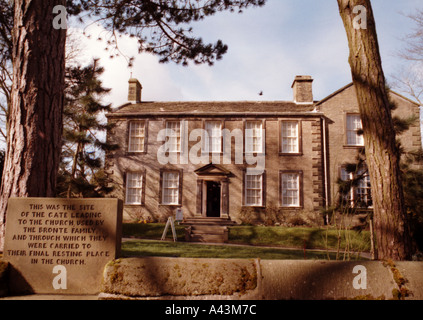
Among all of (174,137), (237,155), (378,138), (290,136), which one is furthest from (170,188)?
(378,138)

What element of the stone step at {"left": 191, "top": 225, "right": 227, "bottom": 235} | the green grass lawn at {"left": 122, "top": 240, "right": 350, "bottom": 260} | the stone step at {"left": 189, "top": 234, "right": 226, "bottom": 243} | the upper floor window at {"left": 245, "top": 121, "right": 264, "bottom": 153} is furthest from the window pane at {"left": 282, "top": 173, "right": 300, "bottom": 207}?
the green grass lawn at {"left": 122, "top": 240, "right": 350, "bottom": 260}

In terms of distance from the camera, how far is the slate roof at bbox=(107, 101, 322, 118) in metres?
19.1

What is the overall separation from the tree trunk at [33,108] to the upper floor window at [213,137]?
50.7 feet

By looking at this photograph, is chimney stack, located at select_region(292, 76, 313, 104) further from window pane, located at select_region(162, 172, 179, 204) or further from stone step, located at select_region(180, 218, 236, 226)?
window pane, located at select_region(162, 172, 179, 204)

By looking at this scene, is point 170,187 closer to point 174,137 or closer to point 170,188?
point 170,188

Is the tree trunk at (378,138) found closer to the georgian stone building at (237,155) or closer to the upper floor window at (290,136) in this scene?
the georgian stone building at (237,155)

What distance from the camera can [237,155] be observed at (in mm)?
18891

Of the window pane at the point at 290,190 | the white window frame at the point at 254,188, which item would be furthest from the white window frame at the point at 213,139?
the window pane at the point at 290,190

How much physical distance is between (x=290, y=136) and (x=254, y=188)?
4.03 m

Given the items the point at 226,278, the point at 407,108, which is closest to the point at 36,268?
the point at 226,278

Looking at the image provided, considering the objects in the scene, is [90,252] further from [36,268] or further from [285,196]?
[285,196]

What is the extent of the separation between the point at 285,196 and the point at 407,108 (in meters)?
9.36

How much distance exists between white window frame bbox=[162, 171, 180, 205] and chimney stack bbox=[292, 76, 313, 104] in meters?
9.51

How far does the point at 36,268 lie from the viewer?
292cm
